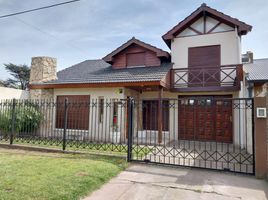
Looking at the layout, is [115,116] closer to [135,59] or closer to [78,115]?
[78,115]

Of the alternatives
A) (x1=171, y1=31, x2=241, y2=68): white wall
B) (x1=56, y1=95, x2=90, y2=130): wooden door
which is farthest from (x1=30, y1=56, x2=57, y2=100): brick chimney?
(x1=171, y1=31, x2=241, y2=68): white wall

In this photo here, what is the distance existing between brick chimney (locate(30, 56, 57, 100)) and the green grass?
259 inches

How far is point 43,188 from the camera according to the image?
4566 millimetres

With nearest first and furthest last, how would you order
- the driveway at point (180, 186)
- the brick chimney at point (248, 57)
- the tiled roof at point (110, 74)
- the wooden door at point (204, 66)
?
the driveway at point (180, 186) → the tiled roof at point (110, 74) → the wooden door at point (204, 66) → the brick chimney at point (248, 57)

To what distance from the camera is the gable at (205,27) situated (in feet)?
42.2

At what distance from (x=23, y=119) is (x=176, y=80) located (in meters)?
9.28

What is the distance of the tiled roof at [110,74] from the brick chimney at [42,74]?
759 mm

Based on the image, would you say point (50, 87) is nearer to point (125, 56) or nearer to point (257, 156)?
point (125, 56)

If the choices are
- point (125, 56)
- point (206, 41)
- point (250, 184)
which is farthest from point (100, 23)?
point (250, 184)

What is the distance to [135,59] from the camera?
14.2m

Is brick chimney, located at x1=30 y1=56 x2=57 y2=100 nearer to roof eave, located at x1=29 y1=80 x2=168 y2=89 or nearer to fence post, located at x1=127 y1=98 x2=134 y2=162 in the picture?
roof eave, located at x1=29 y1=80 x2=168 y2=89

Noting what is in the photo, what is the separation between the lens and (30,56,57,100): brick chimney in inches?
532

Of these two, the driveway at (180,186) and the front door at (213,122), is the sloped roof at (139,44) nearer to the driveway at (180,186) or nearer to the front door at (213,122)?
the front door at (213,122)

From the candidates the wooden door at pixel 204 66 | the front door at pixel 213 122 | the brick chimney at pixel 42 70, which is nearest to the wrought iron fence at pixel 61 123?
the brick chimney at pixel 42 70
